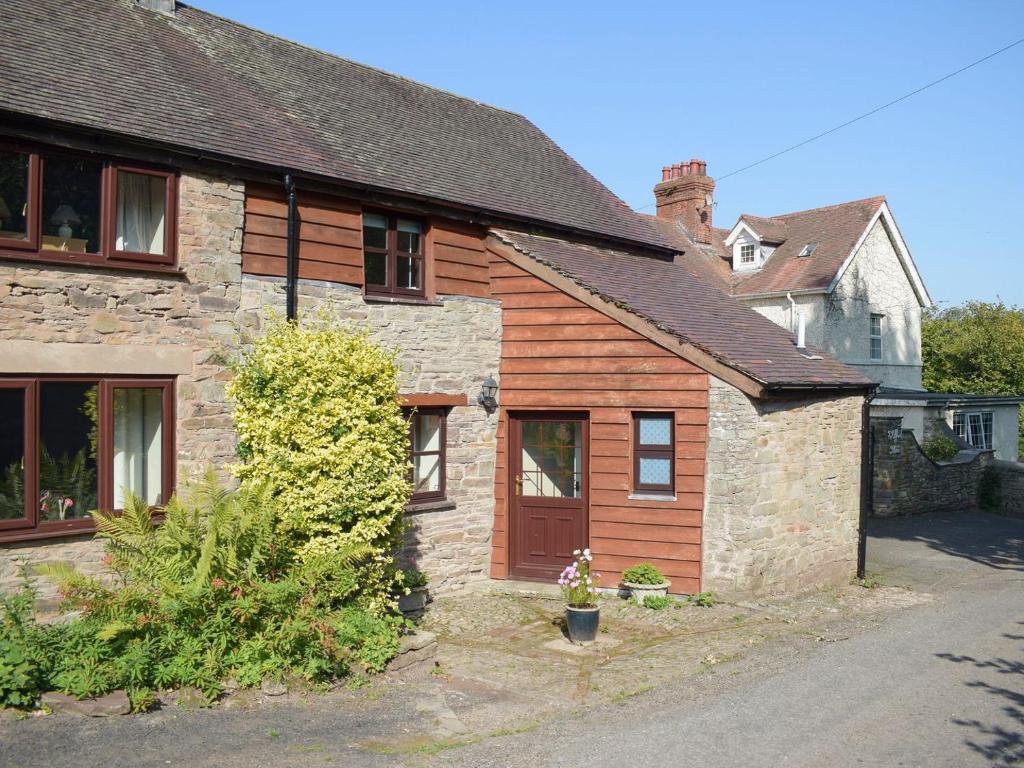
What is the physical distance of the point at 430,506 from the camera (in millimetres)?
12828

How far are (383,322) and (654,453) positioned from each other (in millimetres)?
4158

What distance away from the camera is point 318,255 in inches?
464

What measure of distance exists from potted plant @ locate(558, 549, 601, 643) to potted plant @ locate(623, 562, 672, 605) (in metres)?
1.77

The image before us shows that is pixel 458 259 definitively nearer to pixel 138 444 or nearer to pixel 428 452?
pixel 428 452

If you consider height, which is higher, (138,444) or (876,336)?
(876,336)

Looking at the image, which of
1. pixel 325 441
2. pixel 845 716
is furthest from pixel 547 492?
pixel 845 716

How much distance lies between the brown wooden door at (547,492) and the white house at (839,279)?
54.8 feet

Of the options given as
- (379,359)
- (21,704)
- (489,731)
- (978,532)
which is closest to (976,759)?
(489,731)

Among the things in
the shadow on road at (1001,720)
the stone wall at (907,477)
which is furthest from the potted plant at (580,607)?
the stone wall at (907,477)

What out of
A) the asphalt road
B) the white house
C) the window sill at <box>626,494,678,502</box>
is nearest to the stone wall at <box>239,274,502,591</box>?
the window sill at <box>626,494,678,502</box>

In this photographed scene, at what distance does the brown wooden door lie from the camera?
13.5 m

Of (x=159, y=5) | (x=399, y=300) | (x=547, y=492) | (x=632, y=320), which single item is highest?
(x=159, y=5)

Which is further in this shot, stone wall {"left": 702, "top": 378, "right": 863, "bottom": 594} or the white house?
the white house

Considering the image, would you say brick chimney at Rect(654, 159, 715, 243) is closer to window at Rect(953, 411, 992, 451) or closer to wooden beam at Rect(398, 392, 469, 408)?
window at Rect(953, 411, 992, 451)
